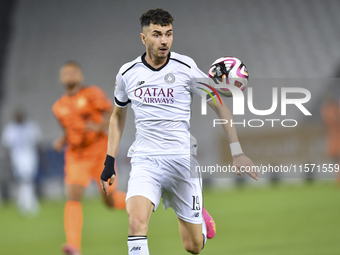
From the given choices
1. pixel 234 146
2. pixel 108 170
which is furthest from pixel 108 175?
pixel 234 146

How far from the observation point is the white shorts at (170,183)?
416cm

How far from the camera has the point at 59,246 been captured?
25.0 ft

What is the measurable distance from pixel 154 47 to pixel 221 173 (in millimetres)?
14232

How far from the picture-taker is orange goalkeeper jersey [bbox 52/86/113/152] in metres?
6.83

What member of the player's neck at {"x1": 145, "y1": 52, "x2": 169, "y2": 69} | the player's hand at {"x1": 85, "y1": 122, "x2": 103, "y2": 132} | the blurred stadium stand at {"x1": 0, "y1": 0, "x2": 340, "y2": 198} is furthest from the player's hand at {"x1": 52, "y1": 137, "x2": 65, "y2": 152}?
the blurred stadium stand at {"x1": 0, "y1": 0, "x2": 340, "y2": 198}

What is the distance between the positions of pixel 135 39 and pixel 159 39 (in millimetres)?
→ 15850

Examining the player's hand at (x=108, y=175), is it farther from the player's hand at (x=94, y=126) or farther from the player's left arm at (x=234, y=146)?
the player's hand at (x=94, y=126)

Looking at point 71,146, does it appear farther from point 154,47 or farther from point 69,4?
point 69,4

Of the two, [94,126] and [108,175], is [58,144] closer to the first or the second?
[94,126]

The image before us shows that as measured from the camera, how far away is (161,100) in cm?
424

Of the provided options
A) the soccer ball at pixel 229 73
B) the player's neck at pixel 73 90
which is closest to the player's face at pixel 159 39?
the soccer ball at pixel 229 73

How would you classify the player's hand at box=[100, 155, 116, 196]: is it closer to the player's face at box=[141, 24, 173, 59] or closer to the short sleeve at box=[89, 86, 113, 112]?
the player's face at box=[141, 24, 173, 59]

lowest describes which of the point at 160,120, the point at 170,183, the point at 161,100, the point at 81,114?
the point at 170,183

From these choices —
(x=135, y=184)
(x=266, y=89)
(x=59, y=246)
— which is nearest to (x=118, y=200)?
(x=59, y=246)
